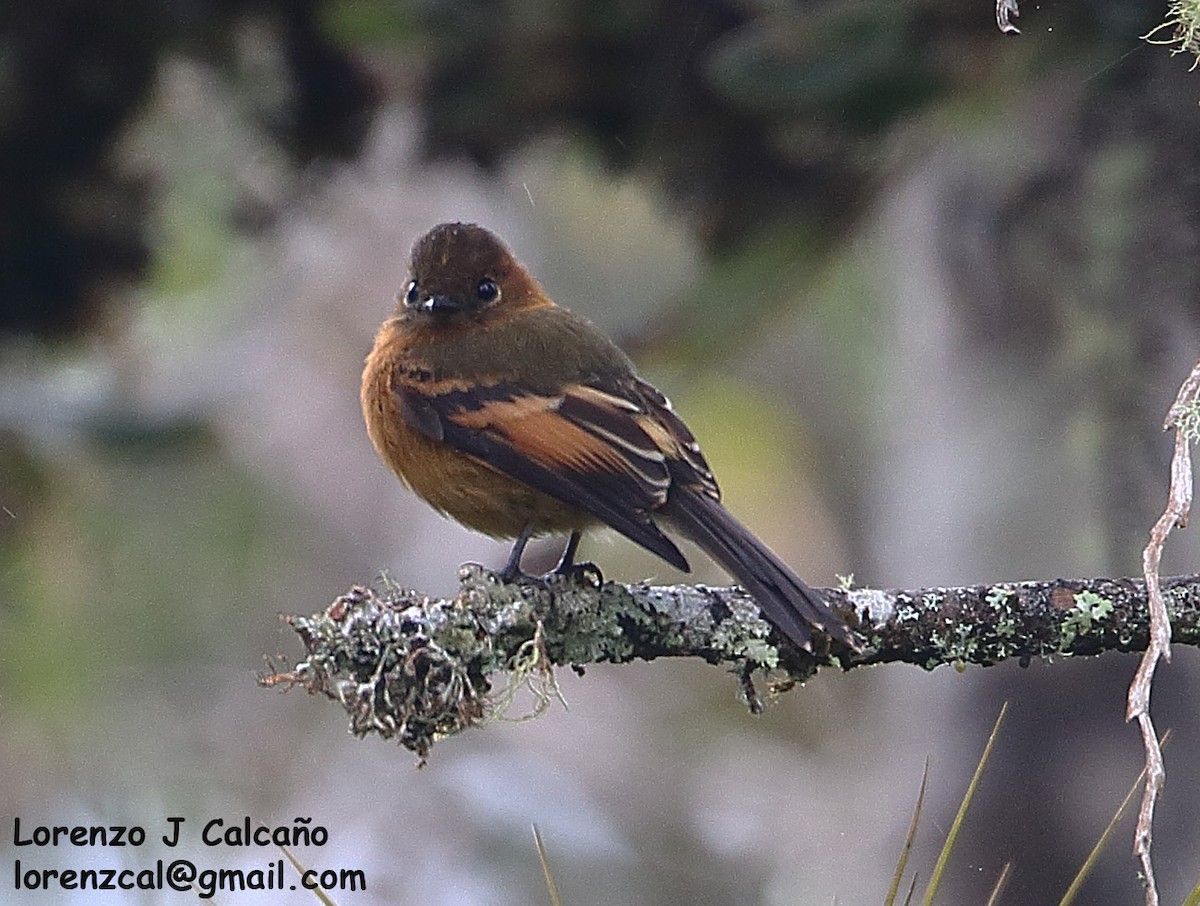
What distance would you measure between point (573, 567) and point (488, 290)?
4.00ft

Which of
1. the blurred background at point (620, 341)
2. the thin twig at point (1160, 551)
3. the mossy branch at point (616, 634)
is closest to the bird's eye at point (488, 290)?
the blurred background at point (620, 341)

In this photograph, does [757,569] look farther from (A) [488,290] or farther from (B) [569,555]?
(A) [488,290]

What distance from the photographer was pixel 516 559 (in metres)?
3.66

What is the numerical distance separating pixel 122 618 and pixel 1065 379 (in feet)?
18.9

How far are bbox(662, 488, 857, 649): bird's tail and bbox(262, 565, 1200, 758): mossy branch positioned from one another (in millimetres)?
47

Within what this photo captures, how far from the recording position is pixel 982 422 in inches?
221

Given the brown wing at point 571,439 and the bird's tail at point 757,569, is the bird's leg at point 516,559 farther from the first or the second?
the bird's tail at point 757,569

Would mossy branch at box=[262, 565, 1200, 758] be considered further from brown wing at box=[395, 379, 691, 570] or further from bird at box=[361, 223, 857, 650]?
brown wing at box=[395, 379, 691, 570]

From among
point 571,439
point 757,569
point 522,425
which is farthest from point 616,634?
point 522,425

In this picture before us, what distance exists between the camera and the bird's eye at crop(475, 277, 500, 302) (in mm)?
4551

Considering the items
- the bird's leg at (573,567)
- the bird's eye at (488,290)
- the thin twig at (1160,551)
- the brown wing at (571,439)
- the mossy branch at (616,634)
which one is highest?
the bird's eye at (488,290)

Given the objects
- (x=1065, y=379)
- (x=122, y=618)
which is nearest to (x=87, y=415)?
(x=122, y=618)

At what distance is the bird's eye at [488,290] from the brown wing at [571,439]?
513 millimetres

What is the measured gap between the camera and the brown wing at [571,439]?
11.8 feet
